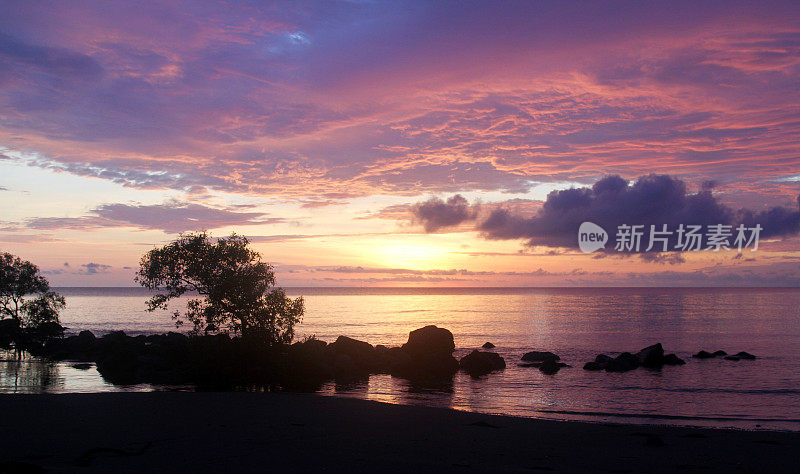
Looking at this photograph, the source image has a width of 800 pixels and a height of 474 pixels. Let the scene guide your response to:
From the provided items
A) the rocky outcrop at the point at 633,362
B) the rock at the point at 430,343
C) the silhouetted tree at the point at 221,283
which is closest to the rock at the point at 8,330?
the silhouetted tree at the point at 221,283

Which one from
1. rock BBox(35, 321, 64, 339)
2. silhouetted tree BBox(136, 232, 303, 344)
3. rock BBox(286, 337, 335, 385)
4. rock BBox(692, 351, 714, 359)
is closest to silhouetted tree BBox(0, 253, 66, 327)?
rock BBox(35, 321, 64, 339)

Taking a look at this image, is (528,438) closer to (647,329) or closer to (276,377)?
(276,377)

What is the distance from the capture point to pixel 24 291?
46.3 meters

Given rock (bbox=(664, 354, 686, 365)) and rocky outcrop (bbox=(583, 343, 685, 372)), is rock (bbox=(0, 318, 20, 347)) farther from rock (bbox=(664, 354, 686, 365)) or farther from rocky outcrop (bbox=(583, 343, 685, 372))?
rock (bbox=(664, 354, 686, 365))

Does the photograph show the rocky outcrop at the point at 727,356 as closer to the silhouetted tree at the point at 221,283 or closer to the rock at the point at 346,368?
the rock at the point at 346,368

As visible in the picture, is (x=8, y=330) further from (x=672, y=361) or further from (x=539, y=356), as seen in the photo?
(x=672, y=361)

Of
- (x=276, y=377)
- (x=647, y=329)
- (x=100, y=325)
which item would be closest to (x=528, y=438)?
(x=276, y=377)

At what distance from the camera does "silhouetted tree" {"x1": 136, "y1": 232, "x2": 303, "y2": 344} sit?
1501 inches

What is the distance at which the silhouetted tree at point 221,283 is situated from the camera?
125ft

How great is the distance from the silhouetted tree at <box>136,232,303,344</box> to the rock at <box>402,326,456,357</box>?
44.5 feet

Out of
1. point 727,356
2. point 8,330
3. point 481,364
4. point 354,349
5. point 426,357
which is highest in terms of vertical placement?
point 8,330

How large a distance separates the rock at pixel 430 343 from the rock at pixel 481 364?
7.15 feet

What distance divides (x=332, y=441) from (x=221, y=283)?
24.6 meters

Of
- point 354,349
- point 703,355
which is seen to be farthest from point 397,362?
point 703,355
